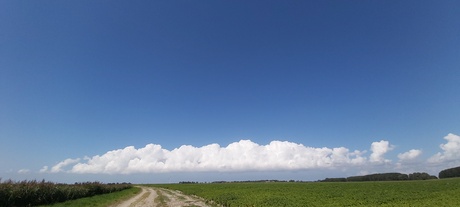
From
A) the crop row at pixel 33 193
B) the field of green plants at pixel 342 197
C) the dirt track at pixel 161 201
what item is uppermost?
the crop row at pixel 33 193

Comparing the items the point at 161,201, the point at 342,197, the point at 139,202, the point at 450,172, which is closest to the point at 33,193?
the point at 139,202

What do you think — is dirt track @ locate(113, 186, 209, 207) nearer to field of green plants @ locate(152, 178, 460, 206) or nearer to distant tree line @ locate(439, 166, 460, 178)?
field of green plants @ locate(152, 178, 460, 206)

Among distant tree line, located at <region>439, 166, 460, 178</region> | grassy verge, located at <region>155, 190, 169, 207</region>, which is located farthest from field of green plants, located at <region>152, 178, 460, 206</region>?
distant tree line, located at <region>439, 166, 460, 178</region>

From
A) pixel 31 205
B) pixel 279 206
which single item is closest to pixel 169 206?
pixel 279 206

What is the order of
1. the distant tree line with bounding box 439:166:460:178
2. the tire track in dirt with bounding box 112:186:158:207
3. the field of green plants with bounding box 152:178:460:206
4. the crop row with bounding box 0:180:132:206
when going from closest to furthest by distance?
the crop row with bounding box 0:180:132:206 < the tire track in dirt with bounding box 112:186:158:207 < the field of green plants with bounding box 152:178:460:206 < the distant tree line with bounding box 439:166:460:178

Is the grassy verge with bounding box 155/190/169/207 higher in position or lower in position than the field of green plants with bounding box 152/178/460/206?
lower

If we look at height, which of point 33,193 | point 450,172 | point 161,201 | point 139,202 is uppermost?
point 450,172

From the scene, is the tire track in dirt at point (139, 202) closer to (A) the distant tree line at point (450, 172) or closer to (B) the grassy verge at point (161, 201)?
(B) the grassy verge at point (161, 201)

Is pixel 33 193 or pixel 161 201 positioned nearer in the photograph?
pixel 33 193

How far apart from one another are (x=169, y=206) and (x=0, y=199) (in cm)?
1606

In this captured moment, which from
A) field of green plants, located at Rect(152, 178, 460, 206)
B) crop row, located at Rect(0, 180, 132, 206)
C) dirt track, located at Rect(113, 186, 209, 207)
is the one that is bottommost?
dirt track, located at Rect(113, 186, 209, 207)

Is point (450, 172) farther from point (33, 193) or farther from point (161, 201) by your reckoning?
point (33, 193)

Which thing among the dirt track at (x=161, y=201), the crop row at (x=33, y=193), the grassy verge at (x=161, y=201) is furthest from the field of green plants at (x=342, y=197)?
the crop row at (x=33, y=193)

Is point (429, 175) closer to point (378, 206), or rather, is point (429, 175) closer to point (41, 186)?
point (378, 206)
